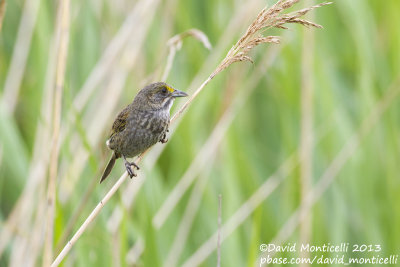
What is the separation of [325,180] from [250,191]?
502 mm

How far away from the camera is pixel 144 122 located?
11.9ft

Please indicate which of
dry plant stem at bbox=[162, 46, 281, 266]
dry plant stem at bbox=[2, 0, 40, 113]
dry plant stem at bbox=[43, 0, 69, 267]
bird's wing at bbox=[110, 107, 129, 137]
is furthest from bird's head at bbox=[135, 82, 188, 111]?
dry plant stem at bbox=[2, 0, 40, 113]

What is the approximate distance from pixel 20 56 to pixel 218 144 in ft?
4.81

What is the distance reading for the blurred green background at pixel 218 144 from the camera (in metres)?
3.84

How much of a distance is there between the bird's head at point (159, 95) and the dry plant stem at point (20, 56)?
1217 millimetres

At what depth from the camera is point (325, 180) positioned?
4.04m

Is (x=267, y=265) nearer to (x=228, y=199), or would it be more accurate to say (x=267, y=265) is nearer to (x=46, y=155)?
(x=228, y=199)

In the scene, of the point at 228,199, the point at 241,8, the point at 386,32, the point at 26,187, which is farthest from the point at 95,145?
the point at 386,32

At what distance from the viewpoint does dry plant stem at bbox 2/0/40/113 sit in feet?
14.5

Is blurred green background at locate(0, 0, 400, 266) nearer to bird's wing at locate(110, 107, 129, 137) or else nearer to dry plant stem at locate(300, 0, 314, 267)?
dry plant stem at locate(300, 0, 314, 267)

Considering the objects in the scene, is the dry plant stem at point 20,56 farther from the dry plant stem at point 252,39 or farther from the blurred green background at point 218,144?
the dry plant stem at point 252,39

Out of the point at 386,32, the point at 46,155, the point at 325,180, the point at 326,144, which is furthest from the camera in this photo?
the point at 386,32

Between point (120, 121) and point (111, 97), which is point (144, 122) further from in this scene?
point (111, 97)

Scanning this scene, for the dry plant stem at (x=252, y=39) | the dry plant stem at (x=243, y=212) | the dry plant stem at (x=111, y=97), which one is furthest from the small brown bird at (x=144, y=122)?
the dry plant stem at (x=252, y=39)
